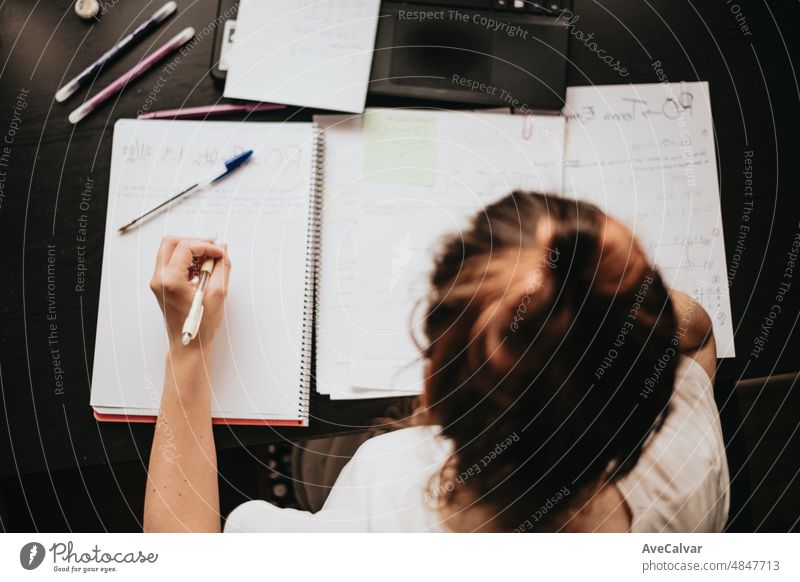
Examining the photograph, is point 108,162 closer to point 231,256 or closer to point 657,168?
point 231,256

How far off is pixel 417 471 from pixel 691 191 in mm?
416

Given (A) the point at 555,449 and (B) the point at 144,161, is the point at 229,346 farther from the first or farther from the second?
(A) the point at 555,449

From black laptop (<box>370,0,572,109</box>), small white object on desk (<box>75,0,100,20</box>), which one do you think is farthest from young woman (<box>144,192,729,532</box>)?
small white object on desk (<box>75,0,100,20</box>)

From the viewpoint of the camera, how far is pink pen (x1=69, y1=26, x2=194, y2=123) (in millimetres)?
662

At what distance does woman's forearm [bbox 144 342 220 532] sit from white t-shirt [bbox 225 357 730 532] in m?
0.04

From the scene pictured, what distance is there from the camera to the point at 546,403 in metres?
0.66

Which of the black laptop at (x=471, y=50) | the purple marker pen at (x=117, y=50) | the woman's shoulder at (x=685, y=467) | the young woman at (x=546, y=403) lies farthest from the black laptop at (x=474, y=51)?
the woman's shoulder at (x=685, y=467)

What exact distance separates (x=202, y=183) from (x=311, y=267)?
14 cm

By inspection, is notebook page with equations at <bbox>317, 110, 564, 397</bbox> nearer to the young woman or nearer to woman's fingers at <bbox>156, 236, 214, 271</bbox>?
the young woman

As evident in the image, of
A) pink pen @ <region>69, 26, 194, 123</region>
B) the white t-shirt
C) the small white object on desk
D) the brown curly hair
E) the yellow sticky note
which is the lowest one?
the white t-shirt

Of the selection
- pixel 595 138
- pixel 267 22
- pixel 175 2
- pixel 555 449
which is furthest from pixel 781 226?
pixel 175 2

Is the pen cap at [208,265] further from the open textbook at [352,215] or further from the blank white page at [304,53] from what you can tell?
the blank white page at [304,53]

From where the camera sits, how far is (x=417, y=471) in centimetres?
65

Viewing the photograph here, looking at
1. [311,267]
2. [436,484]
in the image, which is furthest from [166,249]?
[436,484]
